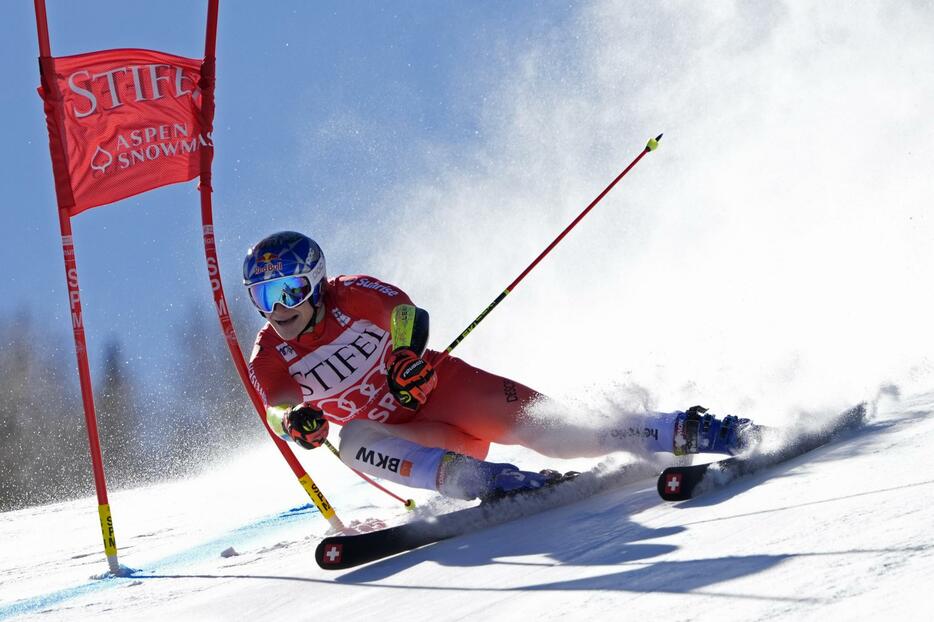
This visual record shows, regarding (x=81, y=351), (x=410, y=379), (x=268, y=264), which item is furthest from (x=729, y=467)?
(x=81, y=351)

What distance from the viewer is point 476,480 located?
12.7 ft

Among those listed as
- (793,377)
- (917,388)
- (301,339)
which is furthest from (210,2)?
(917,388)

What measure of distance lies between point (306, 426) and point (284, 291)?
28.8 inches

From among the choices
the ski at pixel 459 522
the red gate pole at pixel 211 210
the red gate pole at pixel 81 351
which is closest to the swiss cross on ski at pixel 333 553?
the ski at pixel 459 522

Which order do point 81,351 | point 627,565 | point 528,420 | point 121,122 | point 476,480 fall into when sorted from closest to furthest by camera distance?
point 627,565 < point 476,480 < point 528,420 < point 81,351 < point 121,122

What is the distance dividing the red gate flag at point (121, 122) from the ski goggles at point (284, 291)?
1.49 meters

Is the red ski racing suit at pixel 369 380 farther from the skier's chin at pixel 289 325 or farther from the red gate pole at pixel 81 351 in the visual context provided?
the red gate pole at pixel 81 351

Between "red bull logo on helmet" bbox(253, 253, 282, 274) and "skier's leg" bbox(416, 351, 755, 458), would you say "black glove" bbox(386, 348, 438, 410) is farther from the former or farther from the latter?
"red bull logo on helmet" bbox(253, 253, 282, 274)

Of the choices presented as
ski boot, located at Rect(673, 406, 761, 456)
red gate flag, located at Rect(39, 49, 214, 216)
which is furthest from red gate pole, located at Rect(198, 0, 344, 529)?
ski boot, located at Rect(673, 406, 761, 456)

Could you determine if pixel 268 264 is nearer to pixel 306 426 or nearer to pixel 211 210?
pixel 306 426

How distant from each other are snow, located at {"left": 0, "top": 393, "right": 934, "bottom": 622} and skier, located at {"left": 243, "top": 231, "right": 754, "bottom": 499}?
28cm

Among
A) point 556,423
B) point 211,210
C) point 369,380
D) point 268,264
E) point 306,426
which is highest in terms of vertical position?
point 211,210

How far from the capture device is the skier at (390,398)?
3900 millimetres

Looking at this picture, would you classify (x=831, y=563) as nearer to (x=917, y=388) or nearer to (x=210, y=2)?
(x=917, y=388)
